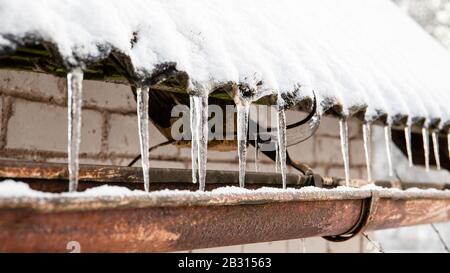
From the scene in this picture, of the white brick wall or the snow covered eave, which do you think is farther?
the white brick wall

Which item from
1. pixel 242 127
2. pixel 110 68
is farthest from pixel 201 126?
pixel 110 68

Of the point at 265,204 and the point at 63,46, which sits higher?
the point at 63,46

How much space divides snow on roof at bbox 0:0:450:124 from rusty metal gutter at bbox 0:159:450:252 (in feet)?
0.94

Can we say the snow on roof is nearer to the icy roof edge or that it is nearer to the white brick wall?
the icy roof edge

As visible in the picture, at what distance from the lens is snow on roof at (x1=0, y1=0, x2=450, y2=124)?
3.25 feet

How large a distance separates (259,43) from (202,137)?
361 millimetres

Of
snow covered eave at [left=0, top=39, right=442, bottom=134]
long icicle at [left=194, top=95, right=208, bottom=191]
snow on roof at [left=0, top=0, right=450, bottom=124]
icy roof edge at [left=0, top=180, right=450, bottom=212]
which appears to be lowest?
icy roof edge at [left=0, top=180, right=450, bottom=212]

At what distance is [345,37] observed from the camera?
2336 mm

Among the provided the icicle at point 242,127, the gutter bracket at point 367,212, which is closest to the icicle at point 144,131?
the icicle at point 242,127

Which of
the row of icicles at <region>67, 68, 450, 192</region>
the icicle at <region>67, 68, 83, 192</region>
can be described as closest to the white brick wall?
the row of icicles at <region>67, 68, 450, 192</region>

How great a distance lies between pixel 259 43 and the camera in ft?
5.10
